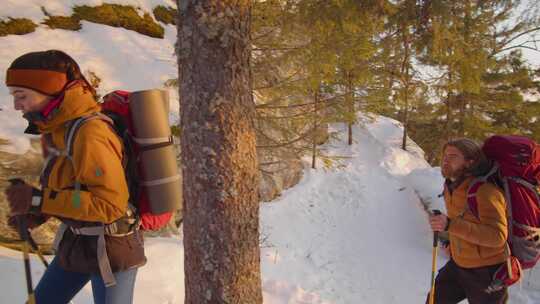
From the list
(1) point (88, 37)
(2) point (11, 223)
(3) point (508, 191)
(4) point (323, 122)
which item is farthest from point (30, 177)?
(3) point (508, 191)

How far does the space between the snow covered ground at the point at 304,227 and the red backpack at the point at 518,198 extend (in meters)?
2.75

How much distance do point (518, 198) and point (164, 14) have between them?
9.82 meters

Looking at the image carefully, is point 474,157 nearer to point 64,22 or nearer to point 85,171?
point 85,171

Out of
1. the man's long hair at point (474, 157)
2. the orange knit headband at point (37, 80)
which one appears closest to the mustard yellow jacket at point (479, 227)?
the man's long hair at point (474, 157)

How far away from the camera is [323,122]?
21.9 ft

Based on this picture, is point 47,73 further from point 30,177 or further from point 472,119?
point 472,119

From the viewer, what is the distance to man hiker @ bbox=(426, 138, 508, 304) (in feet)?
8.82

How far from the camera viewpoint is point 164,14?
9.82m

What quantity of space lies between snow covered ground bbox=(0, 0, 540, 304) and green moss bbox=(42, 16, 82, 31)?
174mm

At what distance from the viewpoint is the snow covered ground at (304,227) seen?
4418mm

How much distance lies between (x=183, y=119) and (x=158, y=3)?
30.1ft

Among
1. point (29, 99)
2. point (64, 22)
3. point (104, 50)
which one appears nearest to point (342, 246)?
point (104, 50)

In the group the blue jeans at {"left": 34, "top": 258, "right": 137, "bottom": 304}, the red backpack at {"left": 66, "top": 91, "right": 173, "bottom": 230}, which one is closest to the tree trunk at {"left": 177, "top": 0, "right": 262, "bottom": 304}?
the red backpack at {"left": 66, "top": 91, "right": 173, "bottom": 230}

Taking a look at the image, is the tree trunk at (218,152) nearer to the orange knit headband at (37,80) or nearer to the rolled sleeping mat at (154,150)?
the rolled sleeping mat at (154,150)
